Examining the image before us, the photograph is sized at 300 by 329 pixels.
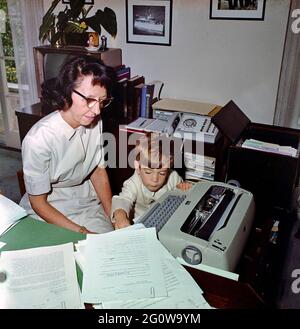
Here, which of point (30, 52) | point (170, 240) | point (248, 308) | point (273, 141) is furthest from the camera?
point (30, 52)

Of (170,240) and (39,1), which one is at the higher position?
(39,1)

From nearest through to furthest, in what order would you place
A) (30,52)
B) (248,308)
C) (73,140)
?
(248,308) < (73,140) < (30,52)

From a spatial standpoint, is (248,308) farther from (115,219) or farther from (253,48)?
(253,48)

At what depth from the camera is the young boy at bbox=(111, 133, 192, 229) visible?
1385 mm

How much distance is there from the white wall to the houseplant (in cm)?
10

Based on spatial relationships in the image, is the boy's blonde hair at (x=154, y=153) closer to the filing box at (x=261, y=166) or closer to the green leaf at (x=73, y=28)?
the filing box at (x=261, y=166)

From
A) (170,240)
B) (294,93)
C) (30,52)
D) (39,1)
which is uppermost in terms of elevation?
(39,1)

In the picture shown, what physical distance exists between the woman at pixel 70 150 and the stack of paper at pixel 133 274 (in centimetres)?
35

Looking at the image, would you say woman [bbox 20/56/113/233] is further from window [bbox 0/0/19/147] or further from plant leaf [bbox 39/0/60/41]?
window [bbox 0/0/19/147]

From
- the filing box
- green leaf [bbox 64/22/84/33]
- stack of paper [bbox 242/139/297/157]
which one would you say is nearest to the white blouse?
the filing box

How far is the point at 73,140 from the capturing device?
1.50 m

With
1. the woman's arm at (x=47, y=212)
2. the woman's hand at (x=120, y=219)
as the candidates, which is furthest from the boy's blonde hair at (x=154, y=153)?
the woman's arm at (x=47, y=212)

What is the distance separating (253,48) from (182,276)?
153 centimetres

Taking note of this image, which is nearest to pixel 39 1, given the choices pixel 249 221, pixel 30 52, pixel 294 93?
pixel 30 52
